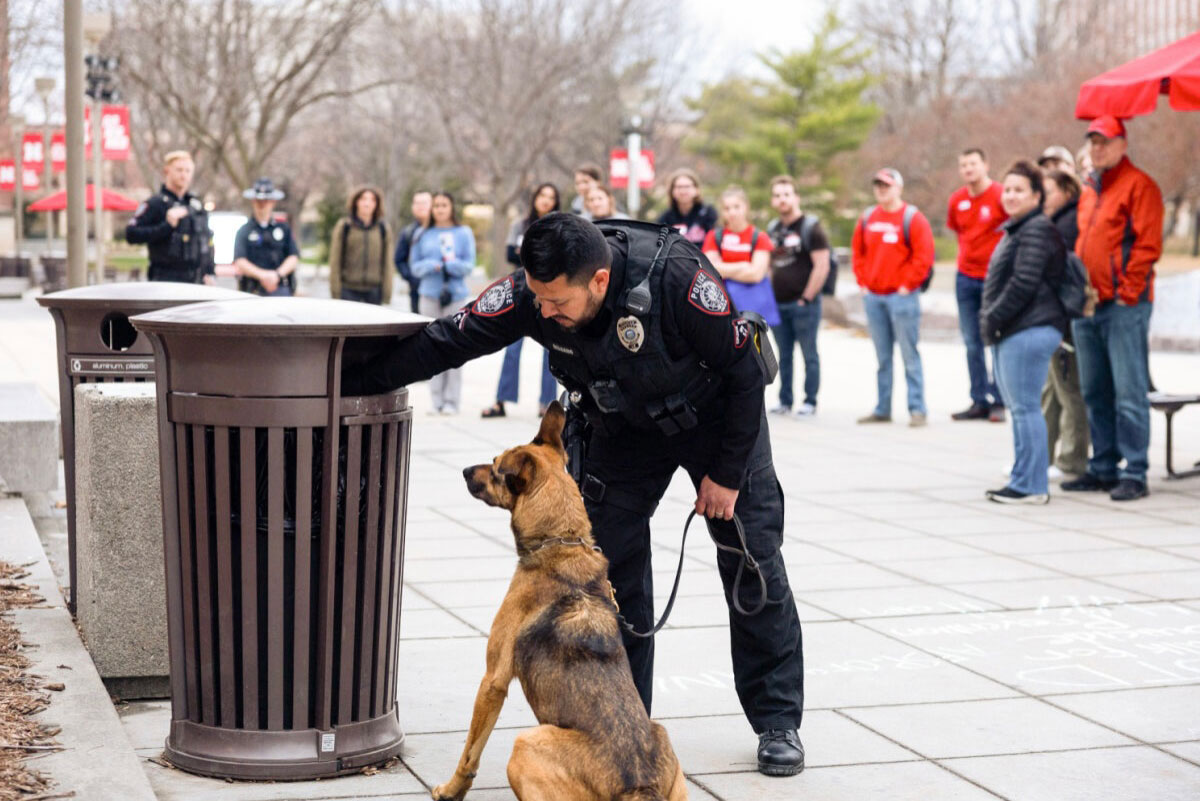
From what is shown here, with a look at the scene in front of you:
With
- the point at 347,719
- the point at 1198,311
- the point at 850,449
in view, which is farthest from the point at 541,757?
the point at 1198,311

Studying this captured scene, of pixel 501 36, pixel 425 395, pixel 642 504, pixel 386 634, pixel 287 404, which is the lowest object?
pixel 425 395

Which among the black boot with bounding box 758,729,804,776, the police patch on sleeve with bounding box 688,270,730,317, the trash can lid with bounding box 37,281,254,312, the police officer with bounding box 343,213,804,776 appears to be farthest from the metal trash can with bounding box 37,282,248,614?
the black boot with bounding box 758,729,804,776

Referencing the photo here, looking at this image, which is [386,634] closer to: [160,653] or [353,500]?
[353,500]

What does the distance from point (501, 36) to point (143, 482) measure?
108ft

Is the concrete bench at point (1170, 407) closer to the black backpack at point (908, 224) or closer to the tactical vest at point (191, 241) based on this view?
the black backpack at point (908, 224)

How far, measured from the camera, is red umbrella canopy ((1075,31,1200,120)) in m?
8.54

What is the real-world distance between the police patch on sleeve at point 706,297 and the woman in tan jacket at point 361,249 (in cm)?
994

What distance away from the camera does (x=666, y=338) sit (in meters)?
3.85

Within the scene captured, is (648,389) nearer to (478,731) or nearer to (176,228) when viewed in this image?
(478,731)

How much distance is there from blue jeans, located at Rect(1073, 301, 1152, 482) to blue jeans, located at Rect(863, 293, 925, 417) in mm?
3118

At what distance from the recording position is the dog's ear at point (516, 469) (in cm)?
371

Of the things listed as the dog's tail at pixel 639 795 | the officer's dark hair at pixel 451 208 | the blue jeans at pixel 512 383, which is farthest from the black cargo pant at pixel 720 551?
the officer's dark hair at pixel 451 208

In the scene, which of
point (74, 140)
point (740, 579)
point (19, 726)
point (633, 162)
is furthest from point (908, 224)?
point (633, 162)

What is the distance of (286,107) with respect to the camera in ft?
102
